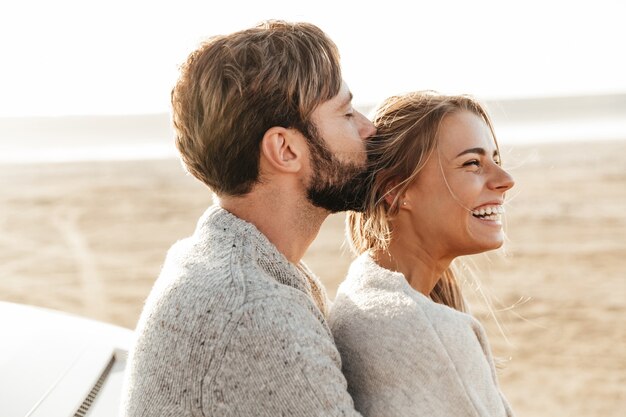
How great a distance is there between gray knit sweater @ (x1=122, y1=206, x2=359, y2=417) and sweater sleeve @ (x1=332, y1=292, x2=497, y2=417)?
0.22 meters

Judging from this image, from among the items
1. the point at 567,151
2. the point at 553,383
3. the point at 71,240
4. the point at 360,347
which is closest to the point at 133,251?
the point at 71,240

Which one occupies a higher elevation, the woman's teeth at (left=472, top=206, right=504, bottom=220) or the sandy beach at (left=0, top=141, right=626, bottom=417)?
the woman's teeth at (left=472, top=206, right=504, bottom=220)

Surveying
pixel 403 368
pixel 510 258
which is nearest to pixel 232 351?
pixel 403 368

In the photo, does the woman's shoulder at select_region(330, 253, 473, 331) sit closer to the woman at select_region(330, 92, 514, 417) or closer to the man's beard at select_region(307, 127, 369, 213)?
the woman at select_region(330, 92, 514, 417)

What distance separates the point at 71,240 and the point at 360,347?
8.11m

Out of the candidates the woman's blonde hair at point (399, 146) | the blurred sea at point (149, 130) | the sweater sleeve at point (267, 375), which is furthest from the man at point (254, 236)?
the blurred sea at point (149, 130)

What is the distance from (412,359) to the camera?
7.05 ft

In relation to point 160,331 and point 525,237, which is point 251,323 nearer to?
point 160,331

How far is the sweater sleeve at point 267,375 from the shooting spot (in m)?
1.84

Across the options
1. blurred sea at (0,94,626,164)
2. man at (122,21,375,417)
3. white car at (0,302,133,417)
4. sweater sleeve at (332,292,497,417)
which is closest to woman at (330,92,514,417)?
sweater sleeve at (332,292,497,417)

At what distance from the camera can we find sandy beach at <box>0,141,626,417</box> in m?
5.90

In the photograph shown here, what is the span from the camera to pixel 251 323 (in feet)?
6.08

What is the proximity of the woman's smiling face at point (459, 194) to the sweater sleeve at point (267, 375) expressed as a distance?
83cm

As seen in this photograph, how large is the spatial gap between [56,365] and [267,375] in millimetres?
782
